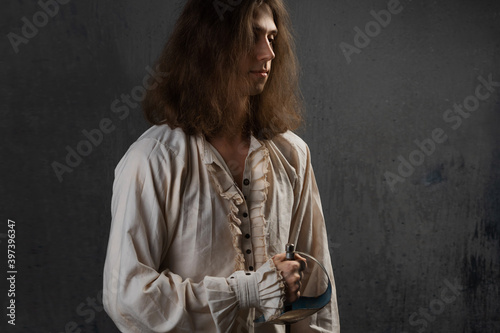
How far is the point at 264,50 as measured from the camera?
1733mm

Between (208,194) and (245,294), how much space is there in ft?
0.93

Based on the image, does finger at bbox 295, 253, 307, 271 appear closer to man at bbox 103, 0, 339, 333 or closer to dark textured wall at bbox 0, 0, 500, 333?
man at bbox 103, 0, 339, 333

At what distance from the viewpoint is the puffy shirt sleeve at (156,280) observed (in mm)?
1569

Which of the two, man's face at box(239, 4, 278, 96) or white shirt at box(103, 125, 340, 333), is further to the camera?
man's face at box(239, 4, 278, 96)

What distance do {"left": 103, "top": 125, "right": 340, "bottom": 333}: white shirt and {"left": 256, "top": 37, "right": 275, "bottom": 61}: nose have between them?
240 millimetres

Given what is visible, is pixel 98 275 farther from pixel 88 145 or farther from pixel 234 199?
pixel 234 199

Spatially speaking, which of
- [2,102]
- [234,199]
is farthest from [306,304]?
[2,102]

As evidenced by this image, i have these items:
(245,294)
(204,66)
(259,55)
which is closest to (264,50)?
(259,55)

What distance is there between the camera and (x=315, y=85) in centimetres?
303

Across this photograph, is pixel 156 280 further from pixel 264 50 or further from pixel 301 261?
pixel 264 50

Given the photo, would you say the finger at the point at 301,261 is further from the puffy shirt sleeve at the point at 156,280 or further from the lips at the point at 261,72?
the lips at the point at 261,72

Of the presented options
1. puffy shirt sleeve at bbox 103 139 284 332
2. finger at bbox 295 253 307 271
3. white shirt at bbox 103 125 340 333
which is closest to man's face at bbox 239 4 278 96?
white shirt at bbox 103 125 340 333

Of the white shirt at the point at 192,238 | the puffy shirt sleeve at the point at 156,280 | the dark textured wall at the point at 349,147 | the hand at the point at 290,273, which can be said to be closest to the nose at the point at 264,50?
the white shirt at the point at 192,238

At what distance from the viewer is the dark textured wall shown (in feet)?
8.76
